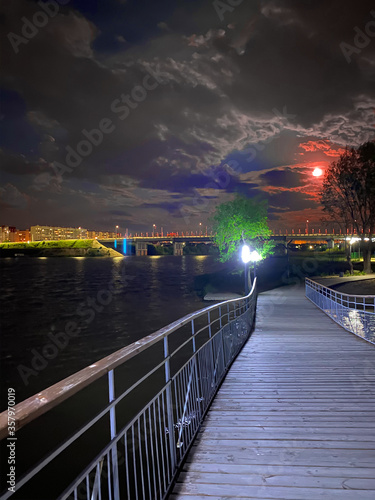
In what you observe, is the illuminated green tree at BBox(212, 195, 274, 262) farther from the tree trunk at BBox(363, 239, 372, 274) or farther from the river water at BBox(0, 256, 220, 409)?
the tree trunk at BBox(363, 239, 372, 274)

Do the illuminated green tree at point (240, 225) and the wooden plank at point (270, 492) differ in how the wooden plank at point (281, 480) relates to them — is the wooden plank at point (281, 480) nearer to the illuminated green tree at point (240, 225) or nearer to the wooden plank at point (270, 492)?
the wooden plank at point (270, 492)

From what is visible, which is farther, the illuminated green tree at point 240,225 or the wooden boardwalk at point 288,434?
the illuminated green tree at point 240,225

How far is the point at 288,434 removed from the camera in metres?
4.24

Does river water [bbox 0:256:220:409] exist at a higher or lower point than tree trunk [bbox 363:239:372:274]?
lower

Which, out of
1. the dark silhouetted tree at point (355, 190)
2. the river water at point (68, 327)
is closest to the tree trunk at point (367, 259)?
the dark silhouetted tree at point (355, 190)

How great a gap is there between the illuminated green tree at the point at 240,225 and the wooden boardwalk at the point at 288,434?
33.7m

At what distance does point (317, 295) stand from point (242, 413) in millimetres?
16943

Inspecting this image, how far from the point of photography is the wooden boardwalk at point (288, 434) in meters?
3.20

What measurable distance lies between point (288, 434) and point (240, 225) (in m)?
38.2

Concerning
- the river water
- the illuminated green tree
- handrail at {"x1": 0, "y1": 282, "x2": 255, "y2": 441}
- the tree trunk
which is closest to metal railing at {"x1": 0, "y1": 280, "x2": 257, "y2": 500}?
handrail at {"x1": 0, "y1": 282, "x2": 255, "y2": 441}

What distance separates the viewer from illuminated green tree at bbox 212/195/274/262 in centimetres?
4178

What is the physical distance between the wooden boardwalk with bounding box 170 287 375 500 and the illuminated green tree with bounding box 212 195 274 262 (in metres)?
33.7

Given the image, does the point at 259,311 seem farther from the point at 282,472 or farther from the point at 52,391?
the point at 52,391

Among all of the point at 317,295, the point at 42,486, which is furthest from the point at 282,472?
the point at 317,295
